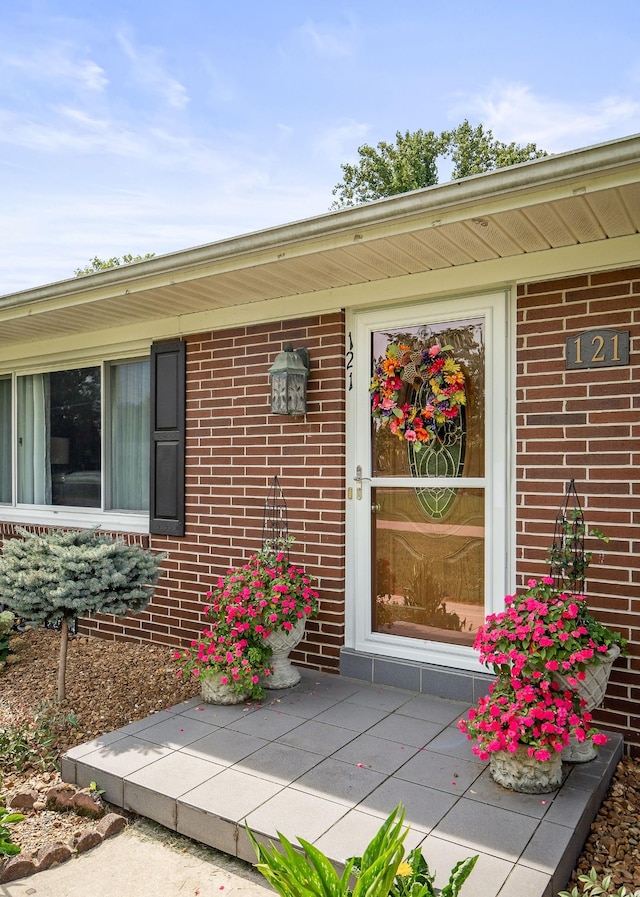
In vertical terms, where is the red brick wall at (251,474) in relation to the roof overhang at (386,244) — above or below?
below

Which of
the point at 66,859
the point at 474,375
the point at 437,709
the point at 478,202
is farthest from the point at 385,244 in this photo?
the point at 66,859

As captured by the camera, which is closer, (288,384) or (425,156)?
(288,384)

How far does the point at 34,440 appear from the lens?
566 centimetres

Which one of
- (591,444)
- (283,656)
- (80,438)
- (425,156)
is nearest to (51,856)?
(283,656)

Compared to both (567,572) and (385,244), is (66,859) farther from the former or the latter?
(385,244)

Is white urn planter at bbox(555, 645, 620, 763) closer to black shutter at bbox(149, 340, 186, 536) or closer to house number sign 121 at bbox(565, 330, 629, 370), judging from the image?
house number sign 121 at bbox(565, 330, 629, 370)

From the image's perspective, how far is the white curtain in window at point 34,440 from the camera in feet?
18.3

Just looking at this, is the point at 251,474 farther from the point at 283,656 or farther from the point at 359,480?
the point at 283,656

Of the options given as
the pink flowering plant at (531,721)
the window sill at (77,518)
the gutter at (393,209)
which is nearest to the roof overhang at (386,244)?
the gutter at (393,209)

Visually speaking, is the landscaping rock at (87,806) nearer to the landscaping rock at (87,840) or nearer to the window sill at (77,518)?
the landscaping rock at (87,840)

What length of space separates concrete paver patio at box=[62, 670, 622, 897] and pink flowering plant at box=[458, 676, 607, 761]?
20 cm

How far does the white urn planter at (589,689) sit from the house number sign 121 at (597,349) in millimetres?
1218

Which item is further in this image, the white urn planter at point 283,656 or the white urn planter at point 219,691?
the white urn planter at point 283,656

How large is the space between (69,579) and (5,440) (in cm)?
307
